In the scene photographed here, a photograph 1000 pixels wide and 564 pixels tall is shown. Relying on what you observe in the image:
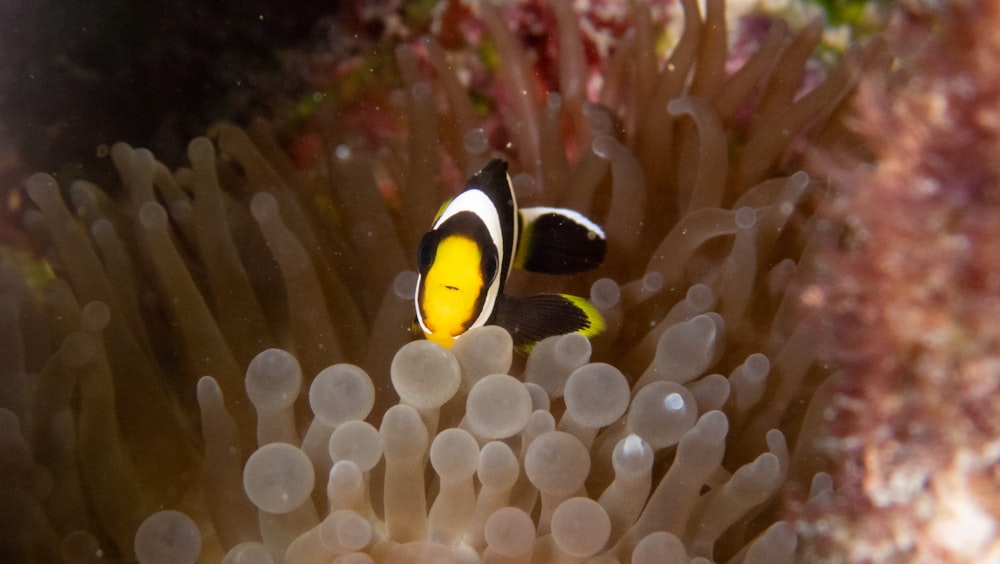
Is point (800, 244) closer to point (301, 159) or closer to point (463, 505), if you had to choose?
point (463, 505)

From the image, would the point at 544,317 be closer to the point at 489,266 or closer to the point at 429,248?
the point at 489,266

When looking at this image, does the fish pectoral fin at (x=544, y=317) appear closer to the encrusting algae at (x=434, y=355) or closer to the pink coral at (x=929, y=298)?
the encrusting algae at (x=434, y=355)

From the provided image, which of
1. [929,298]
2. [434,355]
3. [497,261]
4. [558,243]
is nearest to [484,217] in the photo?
[497,261]

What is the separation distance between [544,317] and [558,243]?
0.75 ft

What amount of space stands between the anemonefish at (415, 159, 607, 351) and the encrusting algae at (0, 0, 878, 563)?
0.32 feet

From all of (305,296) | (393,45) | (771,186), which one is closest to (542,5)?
(393,45)

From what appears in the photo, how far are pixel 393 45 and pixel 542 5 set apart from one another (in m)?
0.59

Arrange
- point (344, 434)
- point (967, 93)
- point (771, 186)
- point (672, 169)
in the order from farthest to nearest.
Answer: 1. point (672, 169)
2. point (771, 186)
3. point (344, 434)
4. point (967, 93)

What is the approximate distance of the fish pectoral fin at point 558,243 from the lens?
1855 millimetres

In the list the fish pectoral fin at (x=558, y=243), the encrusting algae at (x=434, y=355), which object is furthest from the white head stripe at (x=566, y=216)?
the encrusting algae at (x=434, y=355)

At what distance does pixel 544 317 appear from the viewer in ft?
5.58

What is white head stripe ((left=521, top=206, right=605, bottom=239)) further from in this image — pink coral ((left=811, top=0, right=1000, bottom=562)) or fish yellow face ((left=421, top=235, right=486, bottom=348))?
pink coral ((left=811, top=0, right=1000, bottom=562))

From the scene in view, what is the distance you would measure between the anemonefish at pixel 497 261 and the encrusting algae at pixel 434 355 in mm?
97

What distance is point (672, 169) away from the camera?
2375 millimetres
